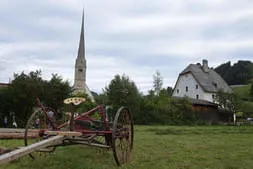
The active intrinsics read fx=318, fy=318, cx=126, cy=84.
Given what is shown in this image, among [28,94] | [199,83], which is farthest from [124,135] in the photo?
[199,83]

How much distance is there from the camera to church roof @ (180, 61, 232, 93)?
54.0 metres

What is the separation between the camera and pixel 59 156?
7797mm

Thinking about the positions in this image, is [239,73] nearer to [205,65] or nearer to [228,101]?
[205,65]

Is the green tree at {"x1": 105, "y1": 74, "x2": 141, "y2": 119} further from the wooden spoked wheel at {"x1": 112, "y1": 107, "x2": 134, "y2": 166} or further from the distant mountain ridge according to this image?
the distant mountain ridge

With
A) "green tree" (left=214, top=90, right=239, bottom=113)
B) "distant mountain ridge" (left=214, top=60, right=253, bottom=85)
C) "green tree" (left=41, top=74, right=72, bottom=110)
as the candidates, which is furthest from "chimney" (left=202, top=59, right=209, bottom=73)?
"green tree" (left=41, top=74, right=72, bottom=110)

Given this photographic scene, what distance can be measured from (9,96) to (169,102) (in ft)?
63.5

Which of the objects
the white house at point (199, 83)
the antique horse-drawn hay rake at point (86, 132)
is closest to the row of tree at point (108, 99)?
the white house at point (199, 83)

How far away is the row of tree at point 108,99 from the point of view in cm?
2480

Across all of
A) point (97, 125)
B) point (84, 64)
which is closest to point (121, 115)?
point (97, 125)

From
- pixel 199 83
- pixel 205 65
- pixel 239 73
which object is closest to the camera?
pixel 199 83

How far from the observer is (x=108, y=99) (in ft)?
120

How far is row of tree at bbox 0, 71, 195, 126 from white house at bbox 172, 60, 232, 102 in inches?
607

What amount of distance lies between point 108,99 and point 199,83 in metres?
22.3

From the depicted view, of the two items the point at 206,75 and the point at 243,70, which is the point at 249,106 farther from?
the point at 243,70
